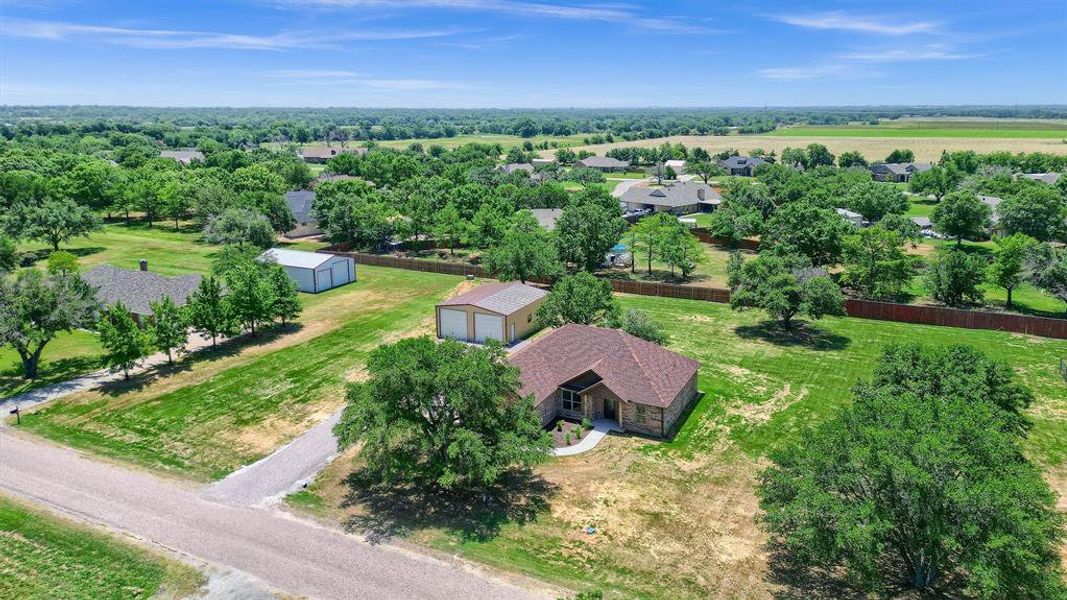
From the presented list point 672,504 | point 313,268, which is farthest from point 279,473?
point 313,268

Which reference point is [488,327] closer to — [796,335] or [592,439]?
[592,439]

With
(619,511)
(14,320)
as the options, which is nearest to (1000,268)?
(619,511)

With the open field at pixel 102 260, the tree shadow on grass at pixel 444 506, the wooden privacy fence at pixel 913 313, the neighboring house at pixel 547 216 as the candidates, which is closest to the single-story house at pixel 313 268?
the open field at pixel 102 260

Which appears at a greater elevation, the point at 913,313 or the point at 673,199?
the point at 673,199

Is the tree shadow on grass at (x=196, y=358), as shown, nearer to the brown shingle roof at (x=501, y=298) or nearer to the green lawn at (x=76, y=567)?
the brown shingle roof at (x=501, y=298)

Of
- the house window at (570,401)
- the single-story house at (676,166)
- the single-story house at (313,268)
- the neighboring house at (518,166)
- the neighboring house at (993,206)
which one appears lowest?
the house window at (570,401)

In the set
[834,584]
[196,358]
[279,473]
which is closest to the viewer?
[834,584]

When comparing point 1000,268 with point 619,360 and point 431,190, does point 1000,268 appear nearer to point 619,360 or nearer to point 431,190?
point 619,360
